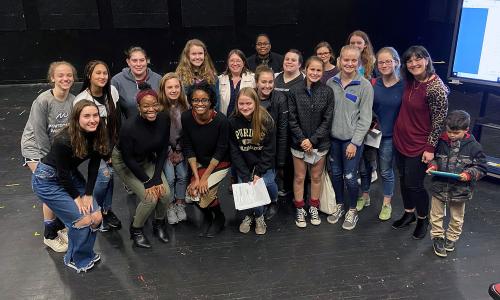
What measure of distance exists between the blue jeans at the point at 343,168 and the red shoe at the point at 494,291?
114 cm

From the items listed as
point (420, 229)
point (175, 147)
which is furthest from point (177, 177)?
point (420, 229)

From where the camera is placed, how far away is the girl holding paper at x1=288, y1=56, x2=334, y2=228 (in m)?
3.13

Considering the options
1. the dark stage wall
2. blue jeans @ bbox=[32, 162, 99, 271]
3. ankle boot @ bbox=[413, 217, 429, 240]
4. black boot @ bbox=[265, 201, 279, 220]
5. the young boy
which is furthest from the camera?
the dark stage wall

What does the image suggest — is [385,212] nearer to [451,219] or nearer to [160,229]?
[451,219]

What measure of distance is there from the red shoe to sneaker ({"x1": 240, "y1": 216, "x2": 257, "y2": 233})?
1.72 m

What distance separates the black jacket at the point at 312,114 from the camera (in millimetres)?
3141

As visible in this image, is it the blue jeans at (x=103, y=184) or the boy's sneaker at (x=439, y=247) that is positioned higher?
the blue jeans at (x=103, y=184)

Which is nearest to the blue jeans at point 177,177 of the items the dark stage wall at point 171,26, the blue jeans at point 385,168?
the blue jeans at point 385,168

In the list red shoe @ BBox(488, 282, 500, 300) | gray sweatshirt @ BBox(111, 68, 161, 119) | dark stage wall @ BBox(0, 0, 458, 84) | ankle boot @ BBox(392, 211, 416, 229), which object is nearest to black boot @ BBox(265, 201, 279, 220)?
ankle boot @ BBox(392, 211, 416, 229)

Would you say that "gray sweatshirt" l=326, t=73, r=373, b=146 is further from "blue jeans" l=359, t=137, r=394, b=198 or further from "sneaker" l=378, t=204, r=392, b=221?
"sneaker" l=378, t=204, r=392, b=221

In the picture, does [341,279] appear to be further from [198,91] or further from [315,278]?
[198,91]

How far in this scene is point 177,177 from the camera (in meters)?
3.41

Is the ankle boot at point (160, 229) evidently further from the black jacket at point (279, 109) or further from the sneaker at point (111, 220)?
the black jacket at point (279, 109)

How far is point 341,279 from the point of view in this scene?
9.23ft
